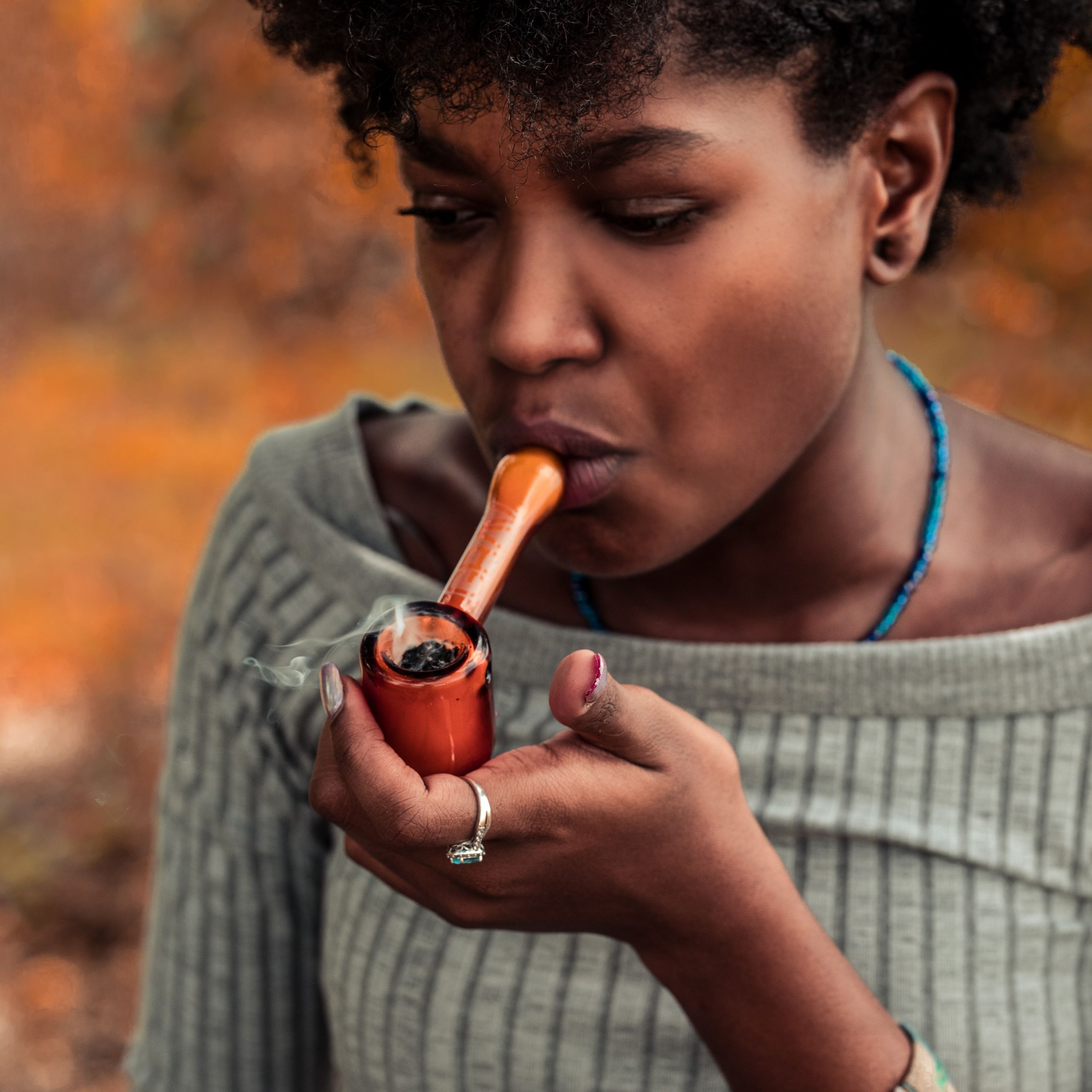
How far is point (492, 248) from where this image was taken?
1190mm

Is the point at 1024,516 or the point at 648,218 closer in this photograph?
the point at 648,218

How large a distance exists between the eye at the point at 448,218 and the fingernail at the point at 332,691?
1.67 feet

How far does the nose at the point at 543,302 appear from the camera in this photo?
1127 mm

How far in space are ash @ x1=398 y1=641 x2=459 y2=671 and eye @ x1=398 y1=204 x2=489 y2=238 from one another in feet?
1.54

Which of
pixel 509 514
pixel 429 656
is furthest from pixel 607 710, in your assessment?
pixel 509 514

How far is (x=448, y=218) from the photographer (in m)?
1.22

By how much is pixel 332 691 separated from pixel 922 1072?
690 mm

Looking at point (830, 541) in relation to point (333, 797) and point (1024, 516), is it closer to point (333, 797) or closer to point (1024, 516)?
point (1024, 516)

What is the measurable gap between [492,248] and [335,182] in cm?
181

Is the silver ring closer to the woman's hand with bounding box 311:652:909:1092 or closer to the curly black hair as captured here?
the woman's hand with bounding box 311:652:909:1092

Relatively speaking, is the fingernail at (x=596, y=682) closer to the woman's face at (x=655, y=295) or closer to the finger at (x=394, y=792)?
the finger at (x=394, y=792)

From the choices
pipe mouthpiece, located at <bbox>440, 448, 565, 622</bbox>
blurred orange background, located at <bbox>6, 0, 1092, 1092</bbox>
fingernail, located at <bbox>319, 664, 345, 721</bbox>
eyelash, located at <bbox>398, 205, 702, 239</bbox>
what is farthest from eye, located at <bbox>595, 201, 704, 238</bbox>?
blurred orange background, located at <bbox>6, 0, 1092, 1092</bbox>

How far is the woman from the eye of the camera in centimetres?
105

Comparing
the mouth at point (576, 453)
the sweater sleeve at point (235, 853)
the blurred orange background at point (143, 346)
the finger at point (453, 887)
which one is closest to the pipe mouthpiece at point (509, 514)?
the mouth at point (576, 453)
